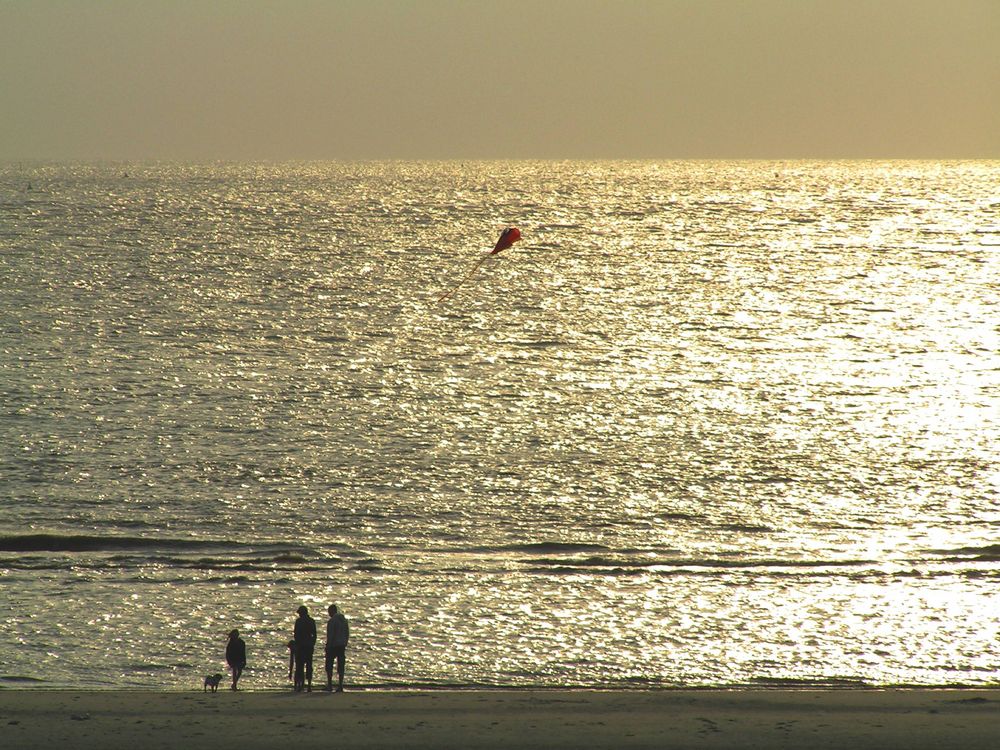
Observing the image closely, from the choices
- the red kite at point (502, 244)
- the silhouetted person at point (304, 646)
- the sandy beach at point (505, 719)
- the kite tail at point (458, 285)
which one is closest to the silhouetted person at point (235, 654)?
the sandy beach at point (505, 719)

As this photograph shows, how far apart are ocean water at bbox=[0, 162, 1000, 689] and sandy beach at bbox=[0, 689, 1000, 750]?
135cm

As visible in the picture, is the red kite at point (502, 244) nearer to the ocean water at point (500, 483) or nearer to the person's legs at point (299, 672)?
the ocean water at point (500, 483)

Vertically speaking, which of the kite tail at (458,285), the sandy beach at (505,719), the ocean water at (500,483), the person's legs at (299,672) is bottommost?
the sandy beach at (505,719)

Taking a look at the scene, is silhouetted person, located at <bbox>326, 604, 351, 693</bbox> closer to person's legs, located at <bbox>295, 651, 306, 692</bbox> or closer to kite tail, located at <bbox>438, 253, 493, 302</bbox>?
person's legs, located at <bbox>295, 651, 306, 692</bbox>

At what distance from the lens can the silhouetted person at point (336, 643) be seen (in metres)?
18.7

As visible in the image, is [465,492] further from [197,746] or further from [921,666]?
[197,746]

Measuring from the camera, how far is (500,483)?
35.4 metres

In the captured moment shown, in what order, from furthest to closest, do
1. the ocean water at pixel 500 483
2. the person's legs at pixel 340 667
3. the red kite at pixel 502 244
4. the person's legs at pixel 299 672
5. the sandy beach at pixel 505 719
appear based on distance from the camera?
the red kite at pixel 502 244 < the ocean water at pixel 500 483 < the person's legs at pixel 299 672 < the person's legs at pixel 340 667 < the sandy beach at pixel 505 719

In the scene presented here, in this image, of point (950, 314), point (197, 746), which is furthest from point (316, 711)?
point (950, 314)

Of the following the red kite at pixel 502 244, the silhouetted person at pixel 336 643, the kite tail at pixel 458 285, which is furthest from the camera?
the kite tail at pixel 458 285

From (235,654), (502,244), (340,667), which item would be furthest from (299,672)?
(502,244)

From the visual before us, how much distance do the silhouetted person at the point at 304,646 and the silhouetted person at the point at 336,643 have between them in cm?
26

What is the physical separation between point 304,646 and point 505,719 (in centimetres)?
339

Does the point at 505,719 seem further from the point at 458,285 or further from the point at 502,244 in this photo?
the point at 458,285
